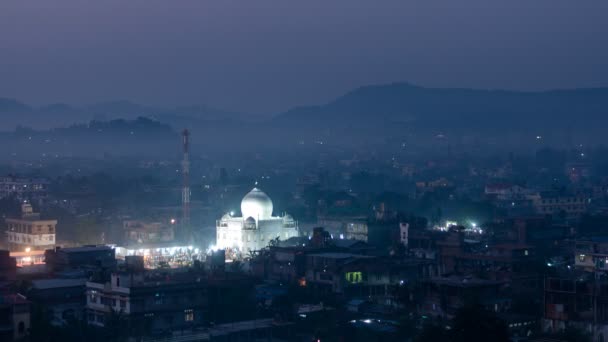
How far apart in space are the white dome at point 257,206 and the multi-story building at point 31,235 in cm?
578

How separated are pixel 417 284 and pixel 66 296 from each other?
683 centimetres

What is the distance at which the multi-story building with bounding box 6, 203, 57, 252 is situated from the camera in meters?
30.6

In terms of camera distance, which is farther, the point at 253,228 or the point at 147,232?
the point at 147,232

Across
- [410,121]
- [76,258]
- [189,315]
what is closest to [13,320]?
[189,315]

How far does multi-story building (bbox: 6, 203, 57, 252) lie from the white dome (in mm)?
5782

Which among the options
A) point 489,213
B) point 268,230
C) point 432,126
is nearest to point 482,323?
point 268,230

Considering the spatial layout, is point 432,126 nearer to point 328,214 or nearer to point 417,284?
point 328,214

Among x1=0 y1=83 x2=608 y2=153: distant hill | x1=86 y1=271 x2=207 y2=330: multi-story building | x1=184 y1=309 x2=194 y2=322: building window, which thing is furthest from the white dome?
x1=0 y1=83 x2=608 y2=153: distant hill

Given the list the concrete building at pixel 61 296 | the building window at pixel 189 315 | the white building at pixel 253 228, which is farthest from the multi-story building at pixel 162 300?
the white building at pixel 253 228

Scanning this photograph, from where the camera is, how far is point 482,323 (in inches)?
590

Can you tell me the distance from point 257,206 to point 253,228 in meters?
1.08

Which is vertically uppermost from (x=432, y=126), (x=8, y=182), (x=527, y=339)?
(x=432, y=126)

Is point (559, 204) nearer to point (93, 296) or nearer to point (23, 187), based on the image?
point (93, 296)

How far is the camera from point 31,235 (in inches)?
1208
